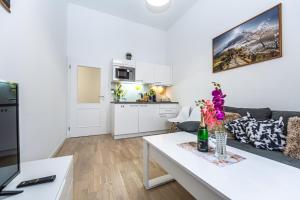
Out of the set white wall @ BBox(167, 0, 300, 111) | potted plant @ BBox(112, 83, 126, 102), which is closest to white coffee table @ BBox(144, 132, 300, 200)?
white wall @ BBox(167, 0, 300, 111)

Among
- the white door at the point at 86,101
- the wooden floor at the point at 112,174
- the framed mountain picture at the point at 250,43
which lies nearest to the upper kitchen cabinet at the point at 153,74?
the white door at the point at 86,101

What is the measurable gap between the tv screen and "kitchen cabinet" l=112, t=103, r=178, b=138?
2.40m

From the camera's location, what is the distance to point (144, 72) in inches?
153

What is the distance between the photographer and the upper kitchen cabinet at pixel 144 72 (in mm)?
3809

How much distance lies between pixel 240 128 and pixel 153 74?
9.27ft

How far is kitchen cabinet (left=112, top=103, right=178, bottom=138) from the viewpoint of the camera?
326 centimetres

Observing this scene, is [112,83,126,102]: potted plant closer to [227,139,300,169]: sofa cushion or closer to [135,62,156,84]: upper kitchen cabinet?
[135,62,156,84]: upper kitchen cabinet

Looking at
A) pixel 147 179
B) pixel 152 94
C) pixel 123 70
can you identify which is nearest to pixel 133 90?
pixel 152 94

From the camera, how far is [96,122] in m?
3.62

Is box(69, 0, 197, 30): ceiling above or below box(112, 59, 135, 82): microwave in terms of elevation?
above

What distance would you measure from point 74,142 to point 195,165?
9.56 feet

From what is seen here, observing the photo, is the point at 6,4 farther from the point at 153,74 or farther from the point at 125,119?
the point at 153,74

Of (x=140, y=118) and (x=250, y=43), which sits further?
(x=140, y=118)

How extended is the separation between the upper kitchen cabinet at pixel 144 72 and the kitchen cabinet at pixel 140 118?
783 mm
